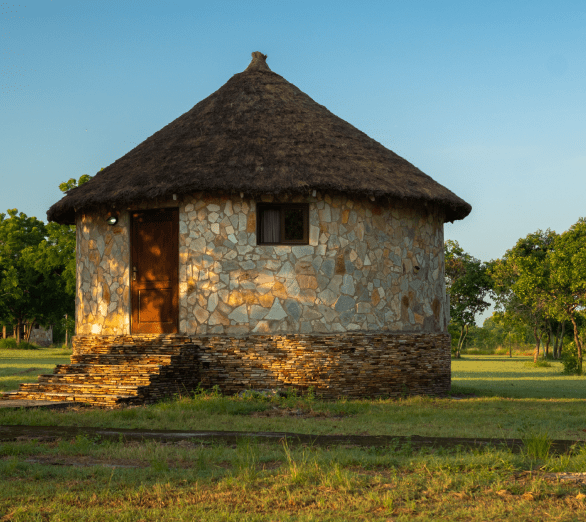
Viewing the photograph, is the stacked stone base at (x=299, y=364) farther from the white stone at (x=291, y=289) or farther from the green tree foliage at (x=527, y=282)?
the green tree foliage at (x=527, y=282)

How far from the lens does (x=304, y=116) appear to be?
15.9 metres

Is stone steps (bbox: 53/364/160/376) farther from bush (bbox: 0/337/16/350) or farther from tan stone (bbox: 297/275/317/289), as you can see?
bush (bbox: 0/337/16/350)

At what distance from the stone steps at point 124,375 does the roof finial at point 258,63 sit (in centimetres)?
742

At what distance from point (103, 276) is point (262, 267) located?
368 centimetres

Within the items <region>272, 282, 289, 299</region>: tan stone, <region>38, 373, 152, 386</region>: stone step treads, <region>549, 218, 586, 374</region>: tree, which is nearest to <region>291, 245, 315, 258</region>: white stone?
<region>272, 282, 289, 299</region>: tan stone

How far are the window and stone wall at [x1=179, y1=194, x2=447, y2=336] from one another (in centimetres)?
19

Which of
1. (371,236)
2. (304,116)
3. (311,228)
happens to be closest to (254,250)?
(311,228)

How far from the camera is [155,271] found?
1458cm

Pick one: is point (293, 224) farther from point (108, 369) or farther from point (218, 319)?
point (108, 369)

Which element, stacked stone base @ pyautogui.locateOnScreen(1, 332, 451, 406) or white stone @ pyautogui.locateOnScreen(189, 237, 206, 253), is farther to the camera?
white stone @ pyautogui.locateOnScreen(189, 237, 206, 253)

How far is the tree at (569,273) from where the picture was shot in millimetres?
35031

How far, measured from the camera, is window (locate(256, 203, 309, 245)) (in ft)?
46.3

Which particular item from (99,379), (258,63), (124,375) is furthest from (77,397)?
(258,63)

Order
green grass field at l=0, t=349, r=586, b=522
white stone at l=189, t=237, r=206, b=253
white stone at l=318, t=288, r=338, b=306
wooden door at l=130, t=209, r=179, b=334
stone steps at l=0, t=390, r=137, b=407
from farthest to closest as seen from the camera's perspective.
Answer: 1. wooden door at l=130, t=209, r=179, b=334
2. white stone at l=189, t=237, r=206, b=253
3. white stone at l=318, t=288, r=338, b=306
4. stone steps at l=0, t=390, r=137, b=407
5. green grass field at l=0, t=349, r=586, b=522
